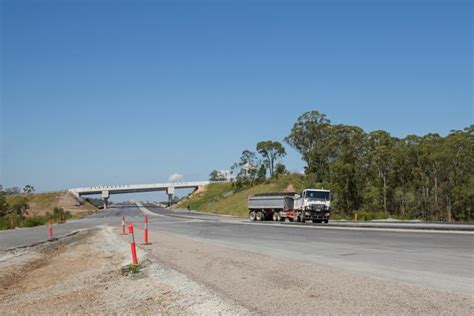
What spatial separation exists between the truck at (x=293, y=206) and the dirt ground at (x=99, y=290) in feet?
90.9

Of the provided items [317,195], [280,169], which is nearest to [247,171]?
[280,169]

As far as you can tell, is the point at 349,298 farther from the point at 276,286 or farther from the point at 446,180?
the point at 446,180

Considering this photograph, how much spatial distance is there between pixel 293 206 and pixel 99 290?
40.0 meters

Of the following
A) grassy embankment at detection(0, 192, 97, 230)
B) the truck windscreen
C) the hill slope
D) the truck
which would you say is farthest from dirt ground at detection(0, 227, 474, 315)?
the hill slope

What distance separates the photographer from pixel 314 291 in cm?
1057

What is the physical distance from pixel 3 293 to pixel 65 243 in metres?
19.7

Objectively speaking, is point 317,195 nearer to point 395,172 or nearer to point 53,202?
point 395,172

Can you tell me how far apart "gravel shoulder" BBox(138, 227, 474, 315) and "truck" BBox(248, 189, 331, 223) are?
3191 cm

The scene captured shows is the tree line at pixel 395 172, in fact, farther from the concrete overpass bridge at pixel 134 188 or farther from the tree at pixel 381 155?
the concrete overpass bridge at pixel 134 188

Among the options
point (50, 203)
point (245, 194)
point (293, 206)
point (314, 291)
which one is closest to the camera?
point (314, 291)

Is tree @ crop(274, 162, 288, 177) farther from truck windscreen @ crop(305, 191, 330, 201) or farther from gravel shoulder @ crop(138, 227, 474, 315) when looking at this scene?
gravel shoulder @ crop(138, 227, 474, 315)

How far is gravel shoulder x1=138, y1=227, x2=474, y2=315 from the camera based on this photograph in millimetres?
8898

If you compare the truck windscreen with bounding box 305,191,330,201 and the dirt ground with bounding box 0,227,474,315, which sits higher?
the truck windscreen with bounding box 305,191,330,201

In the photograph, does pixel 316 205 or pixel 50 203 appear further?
pixel 50 203
